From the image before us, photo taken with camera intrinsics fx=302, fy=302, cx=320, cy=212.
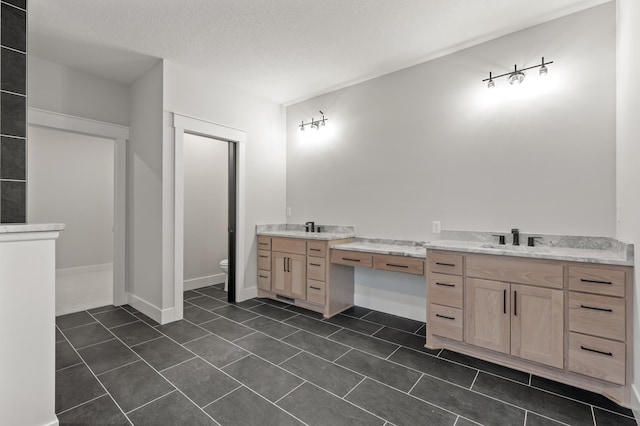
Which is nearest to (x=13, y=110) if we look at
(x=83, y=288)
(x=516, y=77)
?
(x=83, y=288)

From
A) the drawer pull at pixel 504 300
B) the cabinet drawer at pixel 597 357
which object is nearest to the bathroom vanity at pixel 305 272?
the drawer pull at pixel 504 300

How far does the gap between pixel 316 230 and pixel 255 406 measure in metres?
2.51

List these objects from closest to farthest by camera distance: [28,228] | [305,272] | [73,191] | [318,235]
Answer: [28,228] < [305,272] < [318,235] < [73,191]

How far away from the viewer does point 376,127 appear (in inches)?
142

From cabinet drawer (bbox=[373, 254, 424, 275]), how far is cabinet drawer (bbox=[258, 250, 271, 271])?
5.13 feet

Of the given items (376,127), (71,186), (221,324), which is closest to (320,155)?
(376,127)

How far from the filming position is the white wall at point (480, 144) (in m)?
2.37

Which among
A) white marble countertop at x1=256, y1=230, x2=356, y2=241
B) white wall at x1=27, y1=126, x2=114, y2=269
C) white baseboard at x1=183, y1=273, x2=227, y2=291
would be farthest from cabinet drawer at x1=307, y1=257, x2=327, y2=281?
white wall at x1=27, y1=126, x2=114, y2=269

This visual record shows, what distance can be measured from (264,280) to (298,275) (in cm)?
67

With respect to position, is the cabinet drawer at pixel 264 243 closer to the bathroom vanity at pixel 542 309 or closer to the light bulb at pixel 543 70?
the bathroom vanity at pixel 542 309

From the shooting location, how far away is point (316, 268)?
3486 mm

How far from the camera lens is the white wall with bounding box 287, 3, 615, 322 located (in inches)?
93.4

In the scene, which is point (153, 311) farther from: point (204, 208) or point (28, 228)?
point (28, 228)

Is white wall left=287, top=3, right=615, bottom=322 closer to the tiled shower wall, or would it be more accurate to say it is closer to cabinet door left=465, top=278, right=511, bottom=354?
cabinet door left=465, top=278, right=511, bottom=354
